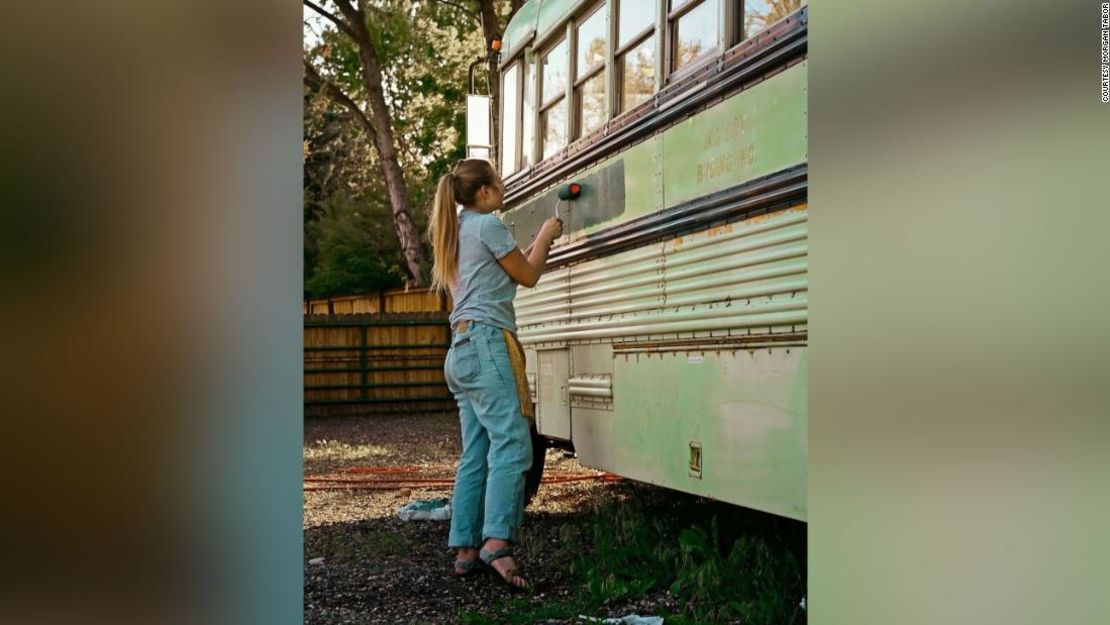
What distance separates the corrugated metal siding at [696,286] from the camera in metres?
3.11

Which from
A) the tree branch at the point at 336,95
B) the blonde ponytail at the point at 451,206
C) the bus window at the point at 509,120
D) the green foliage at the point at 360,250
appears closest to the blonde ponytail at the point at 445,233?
the blonde ponytail at the point at 451,206

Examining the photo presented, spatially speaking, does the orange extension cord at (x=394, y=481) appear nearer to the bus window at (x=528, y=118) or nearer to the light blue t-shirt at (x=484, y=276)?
the bus window at (x=528, y=118)

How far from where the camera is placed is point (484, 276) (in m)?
4.29

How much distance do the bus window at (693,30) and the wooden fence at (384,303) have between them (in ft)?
41.3

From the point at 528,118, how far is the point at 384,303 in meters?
17.1

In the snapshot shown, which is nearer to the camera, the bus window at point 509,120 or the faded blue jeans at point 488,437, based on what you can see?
the faded blue jeans at point 488,437

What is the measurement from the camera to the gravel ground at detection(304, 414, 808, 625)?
3926mm

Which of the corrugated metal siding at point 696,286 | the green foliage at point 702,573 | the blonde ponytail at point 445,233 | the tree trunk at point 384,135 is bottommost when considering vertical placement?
the green foliage at point 702,573
